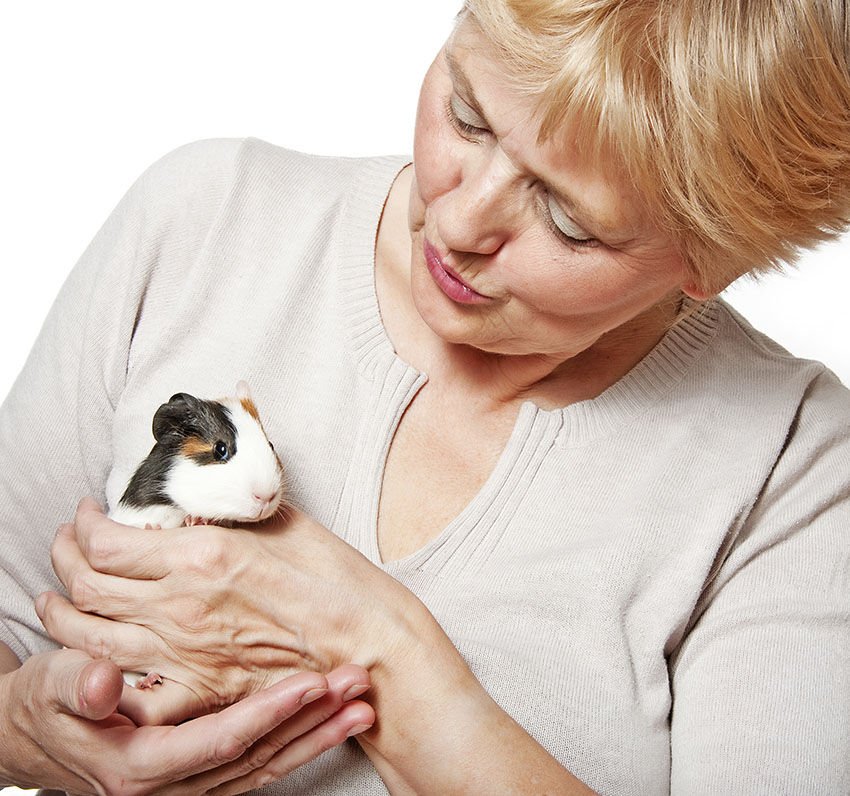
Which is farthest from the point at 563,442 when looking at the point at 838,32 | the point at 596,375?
the point at 838,32

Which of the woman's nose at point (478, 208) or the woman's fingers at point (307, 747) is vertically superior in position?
the woman's nose at point (478, 208)

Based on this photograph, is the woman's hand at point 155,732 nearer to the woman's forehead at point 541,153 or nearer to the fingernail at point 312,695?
the fingernail at point 312,695

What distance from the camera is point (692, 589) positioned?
158 cm

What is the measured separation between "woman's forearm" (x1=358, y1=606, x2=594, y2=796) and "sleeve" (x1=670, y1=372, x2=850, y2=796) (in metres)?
0.25

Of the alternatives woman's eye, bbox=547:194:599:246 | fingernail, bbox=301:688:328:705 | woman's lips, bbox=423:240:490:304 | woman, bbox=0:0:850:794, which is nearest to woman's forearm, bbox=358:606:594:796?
woman, bbox=0:0:850:794

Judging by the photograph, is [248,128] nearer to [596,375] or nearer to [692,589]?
[596,375]

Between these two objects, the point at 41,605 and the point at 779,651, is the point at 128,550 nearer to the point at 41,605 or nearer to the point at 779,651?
the point at 41,605

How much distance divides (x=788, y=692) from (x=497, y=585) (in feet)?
1.49

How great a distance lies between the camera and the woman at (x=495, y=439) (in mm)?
1287

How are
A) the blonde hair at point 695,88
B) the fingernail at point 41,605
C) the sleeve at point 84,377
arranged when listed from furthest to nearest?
1. the sleeve at point 84,377
2. the fingernail at point 41,605
3. the blonde hair at point 695,88

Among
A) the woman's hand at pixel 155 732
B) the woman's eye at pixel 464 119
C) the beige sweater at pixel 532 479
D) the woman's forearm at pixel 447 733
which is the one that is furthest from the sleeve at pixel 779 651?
the woman's eye at pixel 464 119

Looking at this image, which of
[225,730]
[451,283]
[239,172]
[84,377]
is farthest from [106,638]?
[239,172]

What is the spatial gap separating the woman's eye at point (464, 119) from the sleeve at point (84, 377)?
18.6 inches

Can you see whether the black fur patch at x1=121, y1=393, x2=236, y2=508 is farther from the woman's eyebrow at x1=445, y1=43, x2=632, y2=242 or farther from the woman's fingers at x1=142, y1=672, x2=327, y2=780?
the woman's eyebrow at x1=445, y1=43, x2=632, y2=242
